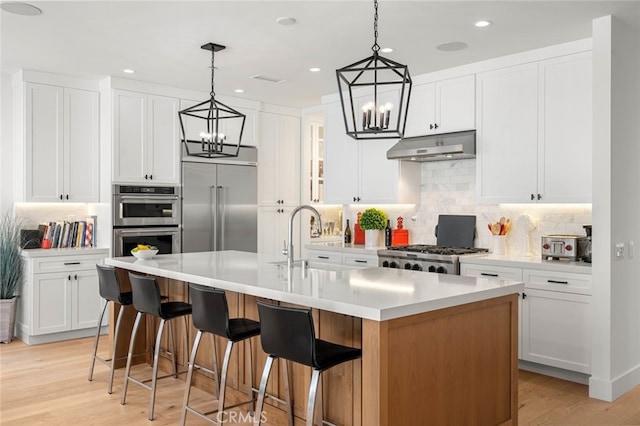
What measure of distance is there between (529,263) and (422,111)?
1.93 m

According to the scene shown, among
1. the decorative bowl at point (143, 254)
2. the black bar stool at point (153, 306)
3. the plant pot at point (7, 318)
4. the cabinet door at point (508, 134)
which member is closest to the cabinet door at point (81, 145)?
the plant pot at point (7, 318)

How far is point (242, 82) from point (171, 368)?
3045 mm

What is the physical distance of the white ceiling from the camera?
357 centimetres

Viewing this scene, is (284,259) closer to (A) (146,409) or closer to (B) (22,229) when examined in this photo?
(A) (146,409)

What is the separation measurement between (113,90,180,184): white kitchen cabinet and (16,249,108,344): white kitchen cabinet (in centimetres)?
92

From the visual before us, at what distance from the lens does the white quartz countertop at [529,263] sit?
158 inches

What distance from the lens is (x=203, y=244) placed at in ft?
20.5

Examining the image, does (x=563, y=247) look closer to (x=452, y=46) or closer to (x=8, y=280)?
(x=452, y=46)

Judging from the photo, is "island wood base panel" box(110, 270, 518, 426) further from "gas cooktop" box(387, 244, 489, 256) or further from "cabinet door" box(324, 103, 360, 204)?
"cabinet door" box(324, 103, 360, 204)

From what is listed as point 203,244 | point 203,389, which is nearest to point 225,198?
point 203,244

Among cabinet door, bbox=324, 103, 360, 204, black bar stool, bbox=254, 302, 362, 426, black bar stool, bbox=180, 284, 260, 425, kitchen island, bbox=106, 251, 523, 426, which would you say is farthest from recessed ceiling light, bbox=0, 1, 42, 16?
cabinet door, bbox=324, 103, 360, 204

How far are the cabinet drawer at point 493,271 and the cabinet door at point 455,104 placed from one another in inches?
52.0

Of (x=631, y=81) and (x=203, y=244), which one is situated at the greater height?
(x=631, y=81)

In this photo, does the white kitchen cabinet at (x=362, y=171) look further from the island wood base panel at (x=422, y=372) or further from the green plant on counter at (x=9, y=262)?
the green plant on counter at (x=9, y=262)
